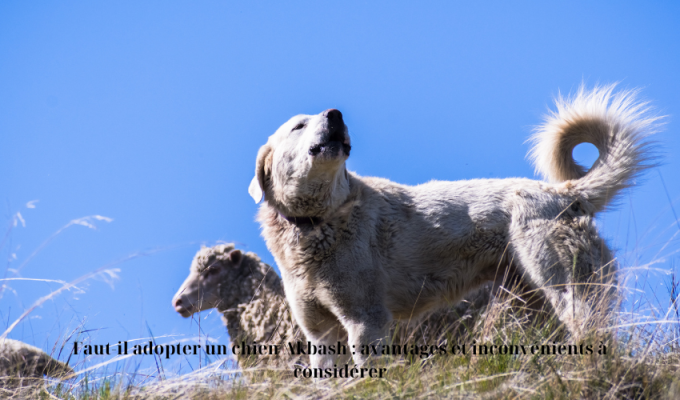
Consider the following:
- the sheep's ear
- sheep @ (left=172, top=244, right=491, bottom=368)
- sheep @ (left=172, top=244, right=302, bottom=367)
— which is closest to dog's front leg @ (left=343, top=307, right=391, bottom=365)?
sheep @ (left=172, top=244, right=491, bottom=368)

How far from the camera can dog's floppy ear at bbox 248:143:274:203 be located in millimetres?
4840

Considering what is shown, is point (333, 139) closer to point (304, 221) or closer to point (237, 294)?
point (304, 221)

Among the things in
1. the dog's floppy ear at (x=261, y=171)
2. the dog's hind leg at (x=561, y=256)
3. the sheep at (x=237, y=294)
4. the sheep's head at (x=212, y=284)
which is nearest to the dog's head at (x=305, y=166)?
the dog's floppy ear at (x=261, y=171)

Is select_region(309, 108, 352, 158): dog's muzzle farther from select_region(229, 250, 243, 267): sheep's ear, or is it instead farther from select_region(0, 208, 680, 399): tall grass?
select_region(229, 250, 243, 267): sheep's ear

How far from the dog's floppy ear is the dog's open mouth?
0.58m

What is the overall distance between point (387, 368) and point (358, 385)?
232 mm

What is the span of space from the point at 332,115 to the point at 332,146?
0.26 meters

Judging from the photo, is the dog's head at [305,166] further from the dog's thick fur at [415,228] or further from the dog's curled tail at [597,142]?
the dog's curled tail at [597,142]

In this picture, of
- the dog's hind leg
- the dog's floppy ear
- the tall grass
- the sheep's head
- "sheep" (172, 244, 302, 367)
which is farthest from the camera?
the sheep's head

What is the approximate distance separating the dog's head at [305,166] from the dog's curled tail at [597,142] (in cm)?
194

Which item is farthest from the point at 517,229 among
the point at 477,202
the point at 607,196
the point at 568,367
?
the point at 568,367

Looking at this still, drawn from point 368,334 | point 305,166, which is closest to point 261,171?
point 305,166

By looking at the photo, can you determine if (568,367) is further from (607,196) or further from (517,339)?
(607,196)

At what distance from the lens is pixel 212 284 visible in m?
6.80
